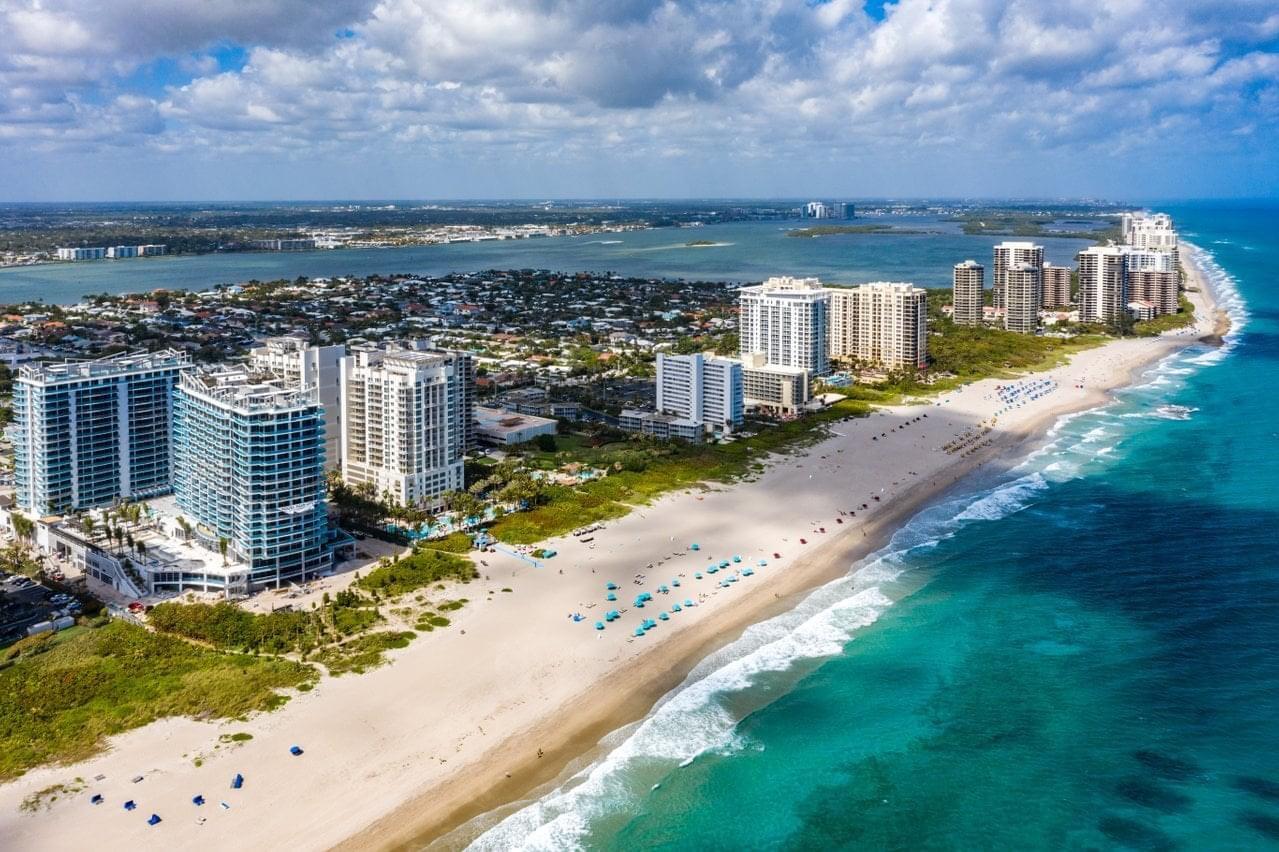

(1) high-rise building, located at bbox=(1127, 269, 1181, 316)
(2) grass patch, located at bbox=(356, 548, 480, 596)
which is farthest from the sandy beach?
(1) high-rise building, located at bbox=(1127, 269, 1181, 316)

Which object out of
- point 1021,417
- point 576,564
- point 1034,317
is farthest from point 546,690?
point 1034,317

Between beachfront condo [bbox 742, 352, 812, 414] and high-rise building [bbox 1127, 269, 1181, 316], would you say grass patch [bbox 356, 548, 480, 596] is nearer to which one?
beachfront condo [bbox 742, 352, 812, 414]

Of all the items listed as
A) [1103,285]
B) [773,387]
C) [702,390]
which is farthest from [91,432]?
[1103,285]

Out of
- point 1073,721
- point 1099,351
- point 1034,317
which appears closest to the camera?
point 1073,721

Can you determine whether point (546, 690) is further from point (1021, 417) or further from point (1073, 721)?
point (1021, 417)

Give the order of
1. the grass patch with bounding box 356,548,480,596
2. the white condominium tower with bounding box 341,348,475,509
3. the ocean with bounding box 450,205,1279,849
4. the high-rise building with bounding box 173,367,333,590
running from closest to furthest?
the ocean with bounding box 450,205,1279,849 → the high-rise building with bounding box 173,367,333,590 → the grass patch with bounding box 356,548,480,596 → the white condominium tower with bounding box 341,348,475,509
